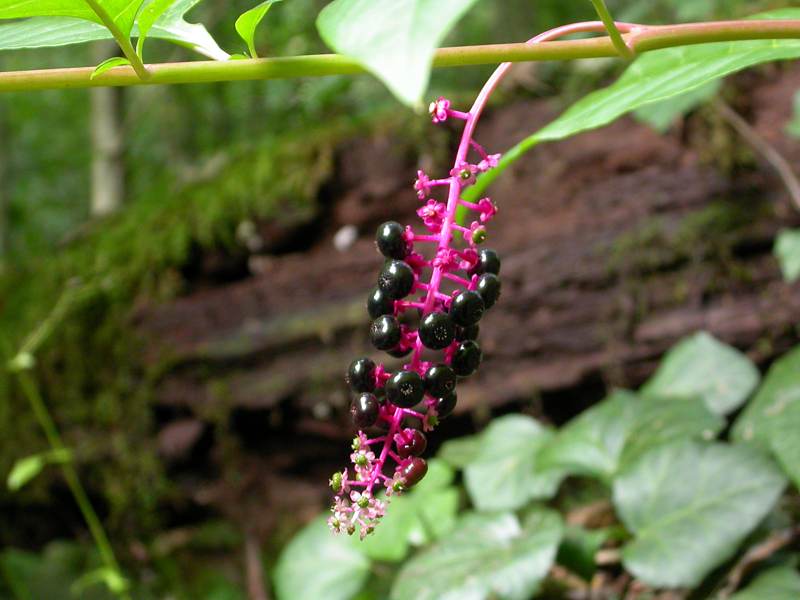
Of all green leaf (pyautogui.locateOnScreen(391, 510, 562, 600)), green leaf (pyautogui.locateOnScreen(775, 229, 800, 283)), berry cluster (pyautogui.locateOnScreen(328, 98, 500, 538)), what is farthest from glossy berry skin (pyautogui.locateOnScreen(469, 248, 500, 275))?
green leaf (pyautogui.locateOnScreen(775, 229, 800, 283))

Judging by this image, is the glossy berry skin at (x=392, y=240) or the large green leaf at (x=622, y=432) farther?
the large green leaf at (x=622, y=432)

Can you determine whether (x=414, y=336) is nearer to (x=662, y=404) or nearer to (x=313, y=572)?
(x=662, y=404)

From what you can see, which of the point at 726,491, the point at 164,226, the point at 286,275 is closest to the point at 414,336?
the point at 726,491

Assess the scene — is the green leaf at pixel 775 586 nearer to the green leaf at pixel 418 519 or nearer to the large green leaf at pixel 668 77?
the green leaf at pixel 418 519

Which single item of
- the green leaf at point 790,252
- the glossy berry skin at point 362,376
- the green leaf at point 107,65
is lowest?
the green leaf at point 790,252

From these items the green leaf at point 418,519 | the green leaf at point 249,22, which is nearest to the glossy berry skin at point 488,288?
the green leaf at point 249,22

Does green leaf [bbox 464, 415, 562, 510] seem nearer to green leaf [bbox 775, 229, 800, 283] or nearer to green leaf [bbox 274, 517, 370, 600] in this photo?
green leaf [bbox 274, 517, 370, 600]

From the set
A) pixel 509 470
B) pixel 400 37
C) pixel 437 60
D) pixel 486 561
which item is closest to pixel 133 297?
pixel 509 470
